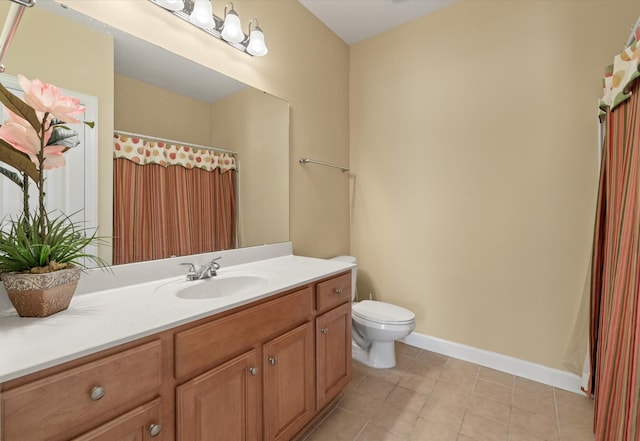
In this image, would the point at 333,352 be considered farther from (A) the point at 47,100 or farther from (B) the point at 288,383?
(A) the point at 47,100

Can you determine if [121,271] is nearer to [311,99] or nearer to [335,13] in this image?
[311,99]

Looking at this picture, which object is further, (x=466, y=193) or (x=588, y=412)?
(x=466, y=193)

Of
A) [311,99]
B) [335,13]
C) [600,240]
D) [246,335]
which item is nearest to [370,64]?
[335,13]

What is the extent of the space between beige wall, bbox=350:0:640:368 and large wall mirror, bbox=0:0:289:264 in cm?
100

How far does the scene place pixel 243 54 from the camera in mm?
1709

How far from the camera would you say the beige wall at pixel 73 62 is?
0.98 metres

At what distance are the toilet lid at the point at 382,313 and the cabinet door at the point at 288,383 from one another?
2.32 feet

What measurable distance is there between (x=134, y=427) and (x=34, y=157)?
84 centimetres

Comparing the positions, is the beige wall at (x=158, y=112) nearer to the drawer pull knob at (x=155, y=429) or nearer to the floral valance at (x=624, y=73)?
the drawer pull knob at (x=155, y=429)

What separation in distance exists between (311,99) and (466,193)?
4.55ft

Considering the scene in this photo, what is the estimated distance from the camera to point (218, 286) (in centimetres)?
136

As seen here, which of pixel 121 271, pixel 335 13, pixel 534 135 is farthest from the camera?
pixel 335 13

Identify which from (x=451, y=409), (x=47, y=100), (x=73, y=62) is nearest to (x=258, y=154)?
(x=73, y=62)

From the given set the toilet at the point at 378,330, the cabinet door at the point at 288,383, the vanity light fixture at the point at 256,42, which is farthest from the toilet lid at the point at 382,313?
the vanity light fixture at the point at 256,42
